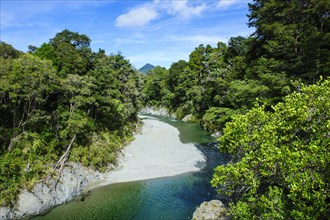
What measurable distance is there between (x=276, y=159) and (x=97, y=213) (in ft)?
53.1

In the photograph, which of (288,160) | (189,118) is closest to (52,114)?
(288,160)

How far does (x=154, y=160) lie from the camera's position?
32.0 m

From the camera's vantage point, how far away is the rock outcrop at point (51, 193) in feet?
62.7

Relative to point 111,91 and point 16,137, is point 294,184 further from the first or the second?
point 111,91

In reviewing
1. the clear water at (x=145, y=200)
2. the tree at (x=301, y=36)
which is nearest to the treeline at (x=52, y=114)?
the clear water at (x=145, y=200)

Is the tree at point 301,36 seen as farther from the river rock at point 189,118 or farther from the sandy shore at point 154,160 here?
the river rock at point 189,118

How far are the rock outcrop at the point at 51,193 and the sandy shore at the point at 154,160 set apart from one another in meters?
1.47

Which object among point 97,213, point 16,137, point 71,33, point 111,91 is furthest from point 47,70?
point 71,33

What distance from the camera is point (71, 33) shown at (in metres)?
37.4

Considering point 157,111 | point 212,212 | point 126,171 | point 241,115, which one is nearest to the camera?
point 241,115

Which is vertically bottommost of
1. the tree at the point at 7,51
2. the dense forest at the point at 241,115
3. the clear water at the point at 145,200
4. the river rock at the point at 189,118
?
the clear water at the point at 145,200

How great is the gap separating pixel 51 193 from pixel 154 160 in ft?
46.0

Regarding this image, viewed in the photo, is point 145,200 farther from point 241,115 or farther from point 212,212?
point 241,115

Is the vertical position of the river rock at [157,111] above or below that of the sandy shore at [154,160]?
above
